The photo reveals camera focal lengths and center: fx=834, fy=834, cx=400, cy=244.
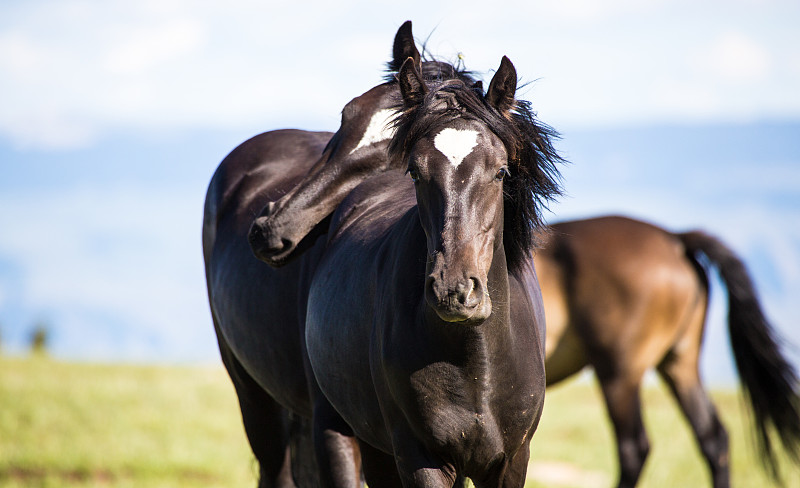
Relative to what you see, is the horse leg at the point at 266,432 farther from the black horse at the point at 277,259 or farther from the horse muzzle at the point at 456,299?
the horse muzzle at the point at 456,299

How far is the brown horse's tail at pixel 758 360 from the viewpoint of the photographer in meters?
6.71

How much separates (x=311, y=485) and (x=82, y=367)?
26.2ft

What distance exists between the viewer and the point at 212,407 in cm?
923

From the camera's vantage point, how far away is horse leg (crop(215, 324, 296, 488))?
14.0ft

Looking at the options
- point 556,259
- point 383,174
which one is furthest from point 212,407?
point 383,174

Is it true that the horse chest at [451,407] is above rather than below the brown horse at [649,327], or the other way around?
above

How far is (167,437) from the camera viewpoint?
776 cm

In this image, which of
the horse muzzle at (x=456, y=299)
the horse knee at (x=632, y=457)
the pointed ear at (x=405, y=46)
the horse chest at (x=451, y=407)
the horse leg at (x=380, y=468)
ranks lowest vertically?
the horse knee at (x=632, y=457)

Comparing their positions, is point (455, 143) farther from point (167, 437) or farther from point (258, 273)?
point (167, 437)

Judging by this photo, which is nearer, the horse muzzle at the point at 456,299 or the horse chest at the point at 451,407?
the horse muzzle at the point at 456,299

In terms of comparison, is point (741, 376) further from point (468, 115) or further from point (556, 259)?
point (468, 115)

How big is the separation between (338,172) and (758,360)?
4976 millimetres

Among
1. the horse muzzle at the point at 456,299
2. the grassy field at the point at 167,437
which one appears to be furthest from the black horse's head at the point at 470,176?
the grassy field at the point at 167,437

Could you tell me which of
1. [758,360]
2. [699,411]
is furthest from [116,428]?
[758,360]
